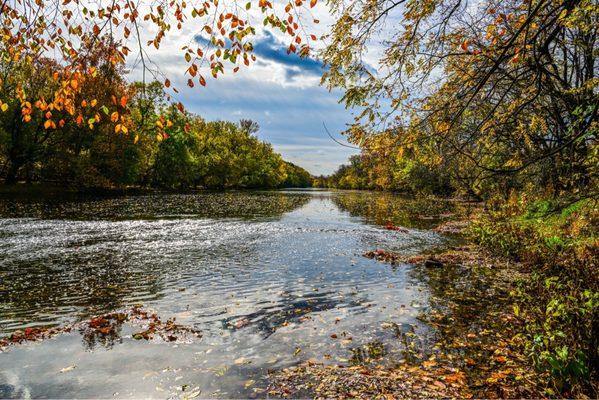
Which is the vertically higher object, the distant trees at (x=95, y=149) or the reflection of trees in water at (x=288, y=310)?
the distant trees at (x=95, y=149)

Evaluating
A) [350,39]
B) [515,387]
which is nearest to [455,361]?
[515,387]

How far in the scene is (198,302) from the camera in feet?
35.5

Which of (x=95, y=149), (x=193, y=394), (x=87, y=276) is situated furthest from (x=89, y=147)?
(x=193, y=394)

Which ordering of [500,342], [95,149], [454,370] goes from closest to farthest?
[454,370]
[500,342]
[95,149]

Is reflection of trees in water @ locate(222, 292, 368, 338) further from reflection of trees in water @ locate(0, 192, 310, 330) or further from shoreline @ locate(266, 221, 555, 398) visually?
reflection of trees in water @ locate(0, 192, 310, 330)

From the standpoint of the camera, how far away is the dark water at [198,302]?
6.65 m

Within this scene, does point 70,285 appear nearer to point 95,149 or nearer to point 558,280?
point 558,280

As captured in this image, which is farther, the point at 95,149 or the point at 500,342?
the point at 95,149

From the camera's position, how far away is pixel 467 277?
1327 cm

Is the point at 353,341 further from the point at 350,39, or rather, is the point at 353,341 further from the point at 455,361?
the point at 350,39

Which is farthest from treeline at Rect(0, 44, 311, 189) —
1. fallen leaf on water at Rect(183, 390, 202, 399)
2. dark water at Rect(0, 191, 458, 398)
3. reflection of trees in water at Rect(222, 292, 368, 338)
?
fallen leaf on water at Rect(183, 390, 202, 399)

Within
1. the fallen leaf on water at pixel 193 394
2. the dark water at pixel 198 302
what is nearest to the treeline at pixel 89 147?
the dark water at pixel 198 302

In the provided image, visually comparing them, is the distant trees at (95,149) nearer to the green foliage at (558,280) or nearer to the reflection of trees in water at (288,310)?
the reflection of trees in water at (288,310)

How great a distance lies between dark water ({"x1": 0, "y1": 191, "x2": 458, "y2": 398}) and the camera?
6.65 m
